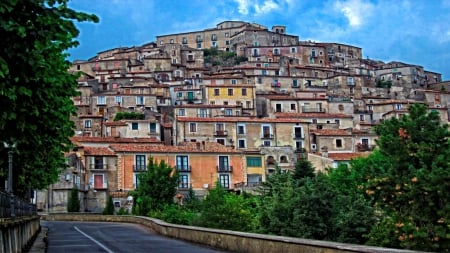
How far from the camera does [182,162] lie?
242 ft

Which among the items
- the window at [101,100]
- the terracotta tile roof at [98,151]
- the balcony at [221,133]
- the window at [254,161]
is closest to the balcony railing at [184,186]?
the window at [254,161]

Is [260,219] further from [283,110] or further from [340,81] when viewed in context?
[340,81]

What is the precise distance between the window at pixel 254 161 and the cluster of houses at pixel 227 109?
14 cm

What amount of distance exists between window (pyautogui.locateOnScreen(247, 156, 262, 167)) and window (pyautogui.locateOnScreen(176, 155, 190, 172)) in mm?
8217

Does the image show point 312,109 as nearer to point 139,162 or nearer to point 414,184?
point 139,162

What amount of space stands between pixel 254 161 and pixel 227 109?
20.9 meters

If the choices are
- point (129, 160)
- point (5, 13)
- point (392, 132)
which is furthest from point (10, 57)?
point (129, 160)

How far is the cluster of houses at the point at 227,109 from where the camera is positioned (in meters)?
73.7

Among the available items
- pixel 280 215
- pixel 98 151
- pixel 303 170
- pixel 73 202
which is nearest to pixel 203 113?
pixel 98 151

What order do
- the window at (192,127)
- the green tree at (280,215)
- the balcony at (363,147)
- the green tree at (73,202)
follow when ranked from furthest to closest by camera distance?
1. the balcony at (363,147)
2. the window at (192,127)
3. the green tree at (73,202)
4. the green tree at (280,215)

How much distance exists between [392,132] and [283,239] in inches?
696

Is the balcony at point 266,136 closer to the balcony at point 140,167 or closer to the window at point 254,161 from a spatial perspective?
the window at point 254,161

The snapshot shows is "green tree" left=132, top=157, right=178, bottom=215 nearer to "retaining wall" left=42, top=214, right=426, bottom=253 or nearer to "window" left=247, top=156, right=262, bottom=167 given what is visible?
"retaining wall" left=42, top=214, right=426, bottom=253

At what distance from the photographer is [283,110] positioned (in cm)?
10231
